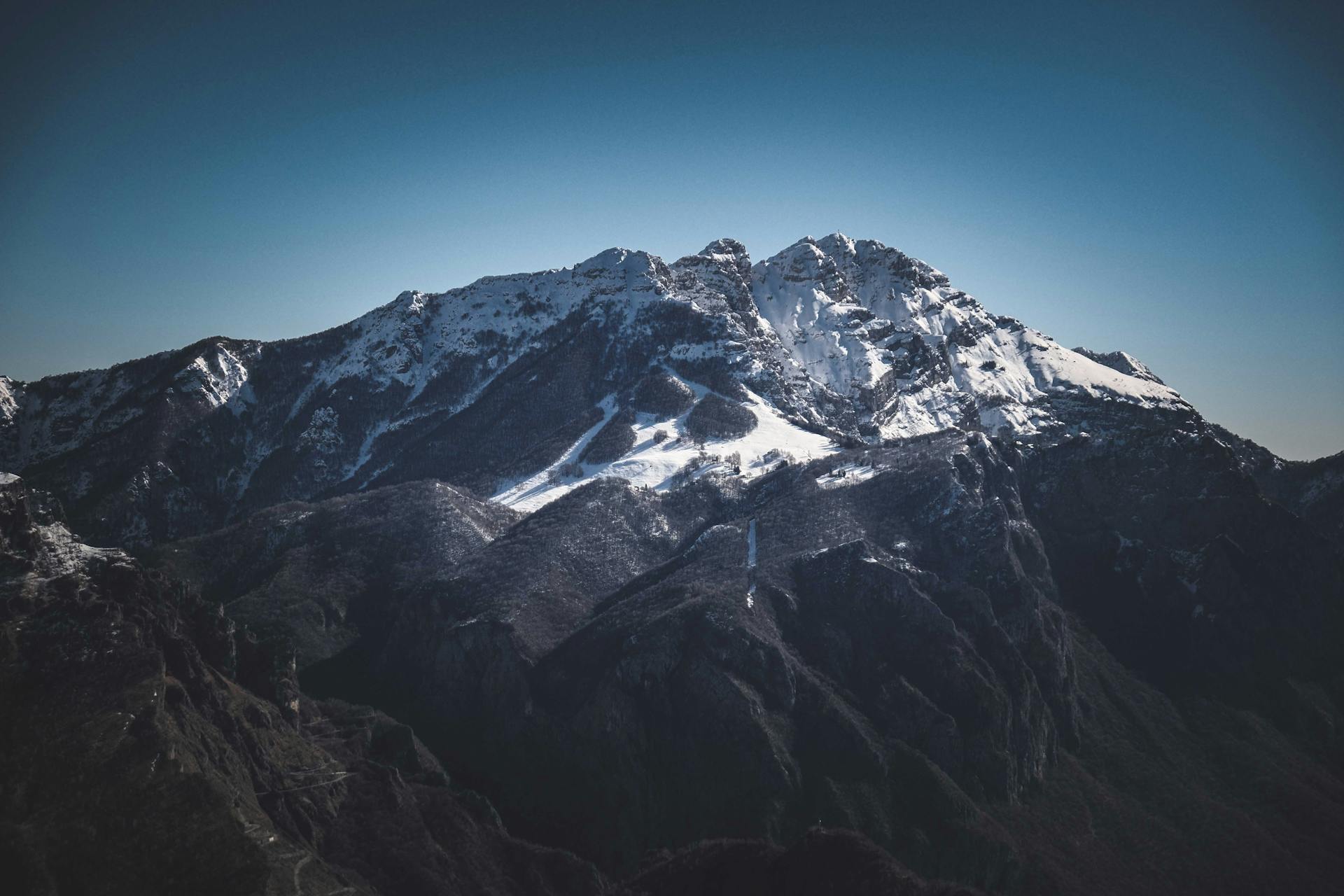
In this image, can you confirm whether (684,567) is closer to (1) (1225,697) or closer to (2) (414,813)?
(2) (414,813)

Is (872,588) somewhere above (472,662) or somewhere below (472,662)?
above

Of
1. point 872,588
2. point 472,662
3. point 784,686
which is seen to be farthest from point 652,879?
point 872,588

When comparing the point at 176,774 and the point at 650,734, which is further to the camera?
the point at 650,734

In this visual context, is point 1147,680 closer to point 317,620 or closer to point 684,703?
point 684,703

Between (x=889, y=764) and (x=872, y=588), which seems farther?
(x=872, y=588)

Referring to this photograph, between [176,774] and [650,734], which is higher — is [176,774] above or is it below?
above

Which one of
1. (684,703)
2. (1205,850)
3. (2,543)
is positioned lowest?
(1205,850)

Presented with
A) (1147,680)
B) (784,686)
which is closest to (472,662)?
(784,686)

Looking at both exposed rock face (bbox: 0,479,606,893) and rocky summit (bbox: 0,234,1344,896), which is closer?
exposed rock face (bbox: 0,479,606,893)

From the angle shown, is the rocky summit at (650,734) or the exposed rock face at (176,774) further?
the rocky summit at (650,734)

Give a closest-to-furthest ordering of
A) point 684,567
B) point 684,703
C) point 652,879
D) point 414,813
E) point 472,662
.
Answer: point 652,879 → point 414,813 → point 684,703 → point 472,662 → point 684,567

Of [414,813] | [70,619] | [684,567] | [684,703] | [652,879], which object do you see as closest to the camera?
[70,619]
